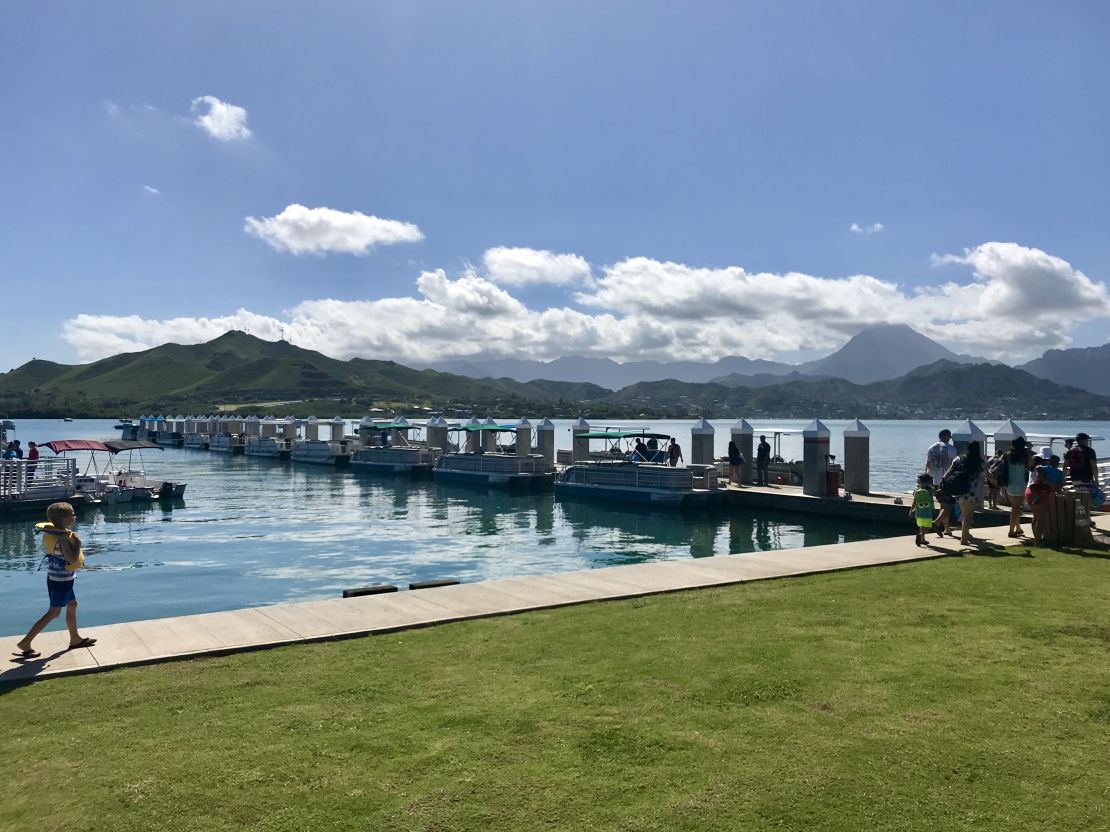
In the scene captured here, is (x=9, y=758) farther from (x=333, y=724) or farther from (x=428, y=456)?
(x=428, y=456)

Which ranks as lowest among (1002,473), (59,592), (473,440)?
(59,592)

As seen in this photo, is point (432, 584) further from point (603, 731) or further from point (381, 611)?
point (603, 731)

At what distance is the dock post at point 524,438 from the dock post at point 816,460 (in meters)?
20.9

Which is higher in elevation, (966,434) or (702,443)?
(966,434)

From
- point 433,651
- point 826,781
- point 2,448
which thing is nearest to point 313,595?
point 433,651

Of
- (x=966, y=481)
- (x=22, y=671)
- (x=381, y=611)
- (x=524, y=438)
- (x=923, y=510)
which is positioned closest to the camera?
(x=22, y=671)

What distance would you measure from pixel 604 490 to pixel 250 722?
33.6 meters

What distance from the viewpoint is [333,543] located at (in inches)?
1096

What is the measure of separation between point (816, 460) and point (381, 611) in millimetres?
25439

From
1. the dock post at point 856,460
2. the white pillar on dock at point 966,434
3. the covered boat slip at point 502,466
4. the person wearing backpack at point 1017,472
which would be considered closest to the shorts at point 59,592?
the person wearing backpack at point 1017,472

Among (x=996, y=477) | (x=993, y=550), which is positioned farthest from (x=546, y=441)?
(x=993, y=550)

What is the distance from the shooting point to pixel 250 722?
20.1ft

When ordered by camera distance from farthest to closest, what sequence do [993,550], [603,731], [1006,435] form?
[1006,435]
[993,550]
[603,731]

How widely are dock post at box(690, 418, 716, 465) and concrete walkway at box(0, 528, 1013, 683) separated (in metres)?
25.0
